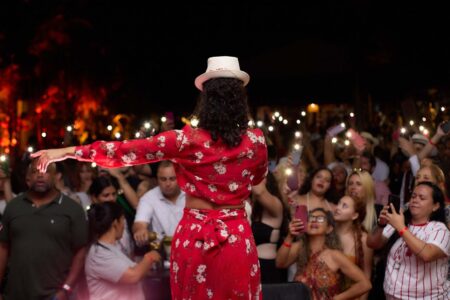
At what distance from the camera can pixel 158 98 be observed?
20.4 m

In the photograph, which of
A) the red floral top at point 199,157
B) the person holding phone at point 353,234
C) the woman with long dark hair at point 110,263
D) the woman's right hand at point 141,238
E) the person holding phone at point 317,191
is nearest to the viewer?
the red floral top at point 199,157

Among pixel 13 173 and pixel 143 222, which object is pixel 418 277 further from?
pixel 13 173

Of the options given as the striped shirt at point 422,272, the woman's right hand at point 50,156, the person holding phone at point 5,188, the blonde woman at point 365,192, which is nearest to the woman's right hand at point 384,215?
the striped shirt at point 422,272

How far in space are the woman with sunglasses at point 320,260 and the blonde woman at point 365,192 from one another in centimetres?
55

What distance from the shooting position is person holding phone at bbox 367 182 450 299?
5.23 m

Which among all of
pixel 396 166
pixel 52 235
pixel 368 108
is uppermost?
pixel 368 108

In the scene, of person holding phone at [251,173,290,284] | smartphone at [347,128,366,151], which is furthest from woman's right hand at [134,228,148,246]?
smartphone at [347,128,366,151]

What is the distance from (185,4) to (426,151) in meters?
13.4

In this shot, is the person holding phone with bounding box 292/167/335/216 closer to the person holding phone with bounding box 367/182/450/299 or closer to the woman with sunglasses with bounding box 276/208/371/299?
the woman with sunglasses with bounding box 276/208/371/299

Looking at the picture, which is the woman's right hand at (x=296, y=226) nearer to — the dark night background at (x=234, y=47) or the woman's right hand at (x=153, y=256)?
the woman's right hand at (x=153, y=256)

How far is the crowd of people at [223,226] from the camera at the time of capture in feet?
12.7

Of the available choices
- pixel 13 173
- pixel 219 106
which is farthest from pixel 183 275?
pixel 13 173

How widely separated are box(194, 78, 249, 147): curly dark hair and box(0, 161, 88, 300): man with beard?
2.27 m

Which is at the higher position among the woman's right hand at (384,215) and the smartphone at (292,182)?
the smartphone at (292,182)
